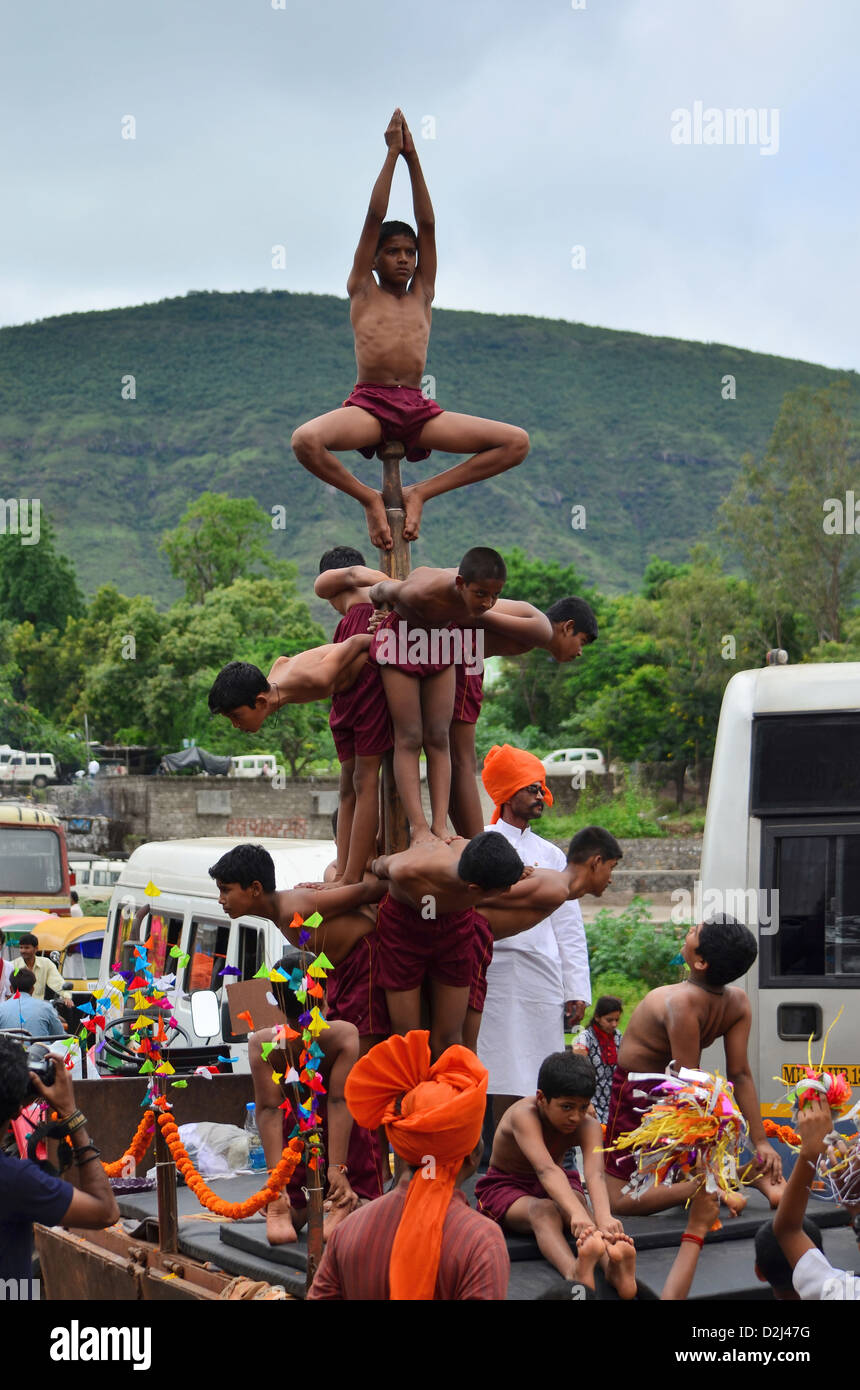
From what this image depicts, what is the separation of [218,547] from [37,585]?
9.92 metres

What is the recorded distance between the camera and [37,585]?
69.9 metres

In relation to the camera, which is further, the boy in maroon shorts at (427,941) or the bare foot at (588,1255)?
the boy in maroon shorts at (427,941)

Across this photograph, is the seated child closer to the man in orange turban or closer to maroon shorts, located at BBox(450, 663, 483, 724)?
maroon shorts, located at BBox(450, 663, 483, 724)

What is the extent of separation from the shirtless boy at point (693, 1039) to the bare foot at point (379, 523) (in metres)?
1.74

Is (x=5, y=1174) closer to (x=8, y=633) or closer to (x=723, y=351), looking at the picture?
(x=8, y=633)

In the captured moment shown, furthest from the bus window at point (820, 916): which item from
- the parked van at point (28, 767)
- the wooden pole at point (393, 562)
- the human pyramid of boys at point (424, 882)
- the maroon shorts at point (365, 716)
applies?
the parked van at point (28, 767)

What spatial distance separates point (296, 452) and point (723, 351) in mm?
144034

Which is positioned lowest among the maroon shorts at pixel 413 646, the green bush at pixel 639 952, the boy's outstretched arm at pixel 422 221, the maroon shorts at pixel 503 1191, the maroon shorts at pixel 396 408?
the green bush at pixel 639 952

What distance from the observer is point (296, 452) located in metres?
5.27

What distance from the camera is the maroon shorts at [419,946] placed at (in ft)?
16.6

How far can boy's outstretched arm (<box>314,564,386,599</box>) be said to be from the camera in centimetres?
560

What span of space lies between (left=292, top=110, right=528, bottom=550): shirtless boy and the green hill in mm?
92564

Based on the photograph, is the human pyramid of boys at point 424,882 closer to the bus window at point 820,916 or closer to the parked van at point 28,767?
the bus window at point 820,916
